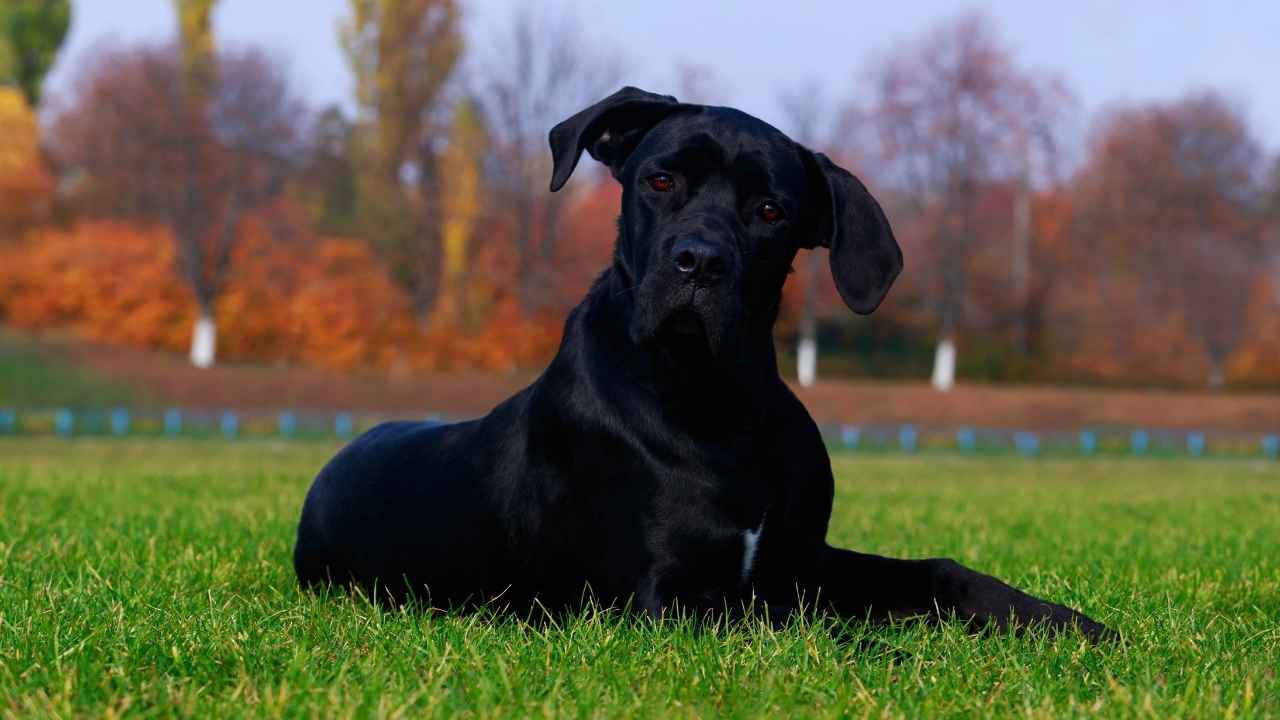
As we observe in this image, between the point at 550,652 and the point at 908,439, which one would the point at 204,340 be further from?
the point at 550,652

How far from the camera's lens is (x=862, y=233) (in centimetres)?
468

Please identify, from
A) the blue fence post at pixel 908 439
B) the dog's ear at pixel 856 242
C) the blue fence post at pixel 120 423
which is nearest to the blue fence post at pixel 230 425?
the blue fence post at pixel 120 423

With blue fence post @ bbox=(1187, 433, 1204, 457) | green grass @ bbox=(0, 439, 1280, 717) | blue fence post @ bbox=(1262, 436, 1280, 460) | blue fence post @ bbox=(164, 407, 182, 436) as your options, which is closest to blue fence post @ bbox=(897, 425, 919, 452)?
blue fence post @ bbox=(1187, 433, 1204, 457)

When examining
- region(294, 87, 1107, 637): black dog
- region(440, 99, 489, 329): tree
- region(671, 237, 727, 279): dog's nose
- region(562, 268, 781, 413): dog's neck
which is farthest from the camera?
region(440, 99, 489, 329): tree

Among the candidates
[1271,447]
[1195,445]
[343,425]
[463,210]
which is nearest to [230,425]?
[343,425]

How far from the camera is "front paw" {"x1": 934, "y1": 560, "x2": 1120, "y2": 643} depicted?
14.6 feet

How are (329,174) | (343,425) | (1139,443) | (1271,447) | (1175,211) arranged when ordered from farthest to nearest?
(1175,211) → (329,174) → (1139,443) → (1271,447) → (343,425)

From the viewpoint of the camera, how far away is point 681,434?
171 inches

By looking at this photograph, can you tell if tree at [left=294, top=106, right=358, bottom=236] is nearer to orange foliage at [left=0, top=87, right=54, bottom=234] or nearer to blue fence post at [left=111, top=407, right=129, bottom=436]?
orange foliage at [left=0, top=87, right=54, bottom=234]

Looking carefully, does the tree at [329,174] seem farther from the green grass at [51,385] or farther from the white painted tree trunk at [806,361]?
the white painted tree trunk at [806,361]

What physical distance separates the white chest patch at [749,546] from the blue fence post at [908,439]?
27407 mm

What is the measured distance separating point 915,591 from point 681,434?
1.13m

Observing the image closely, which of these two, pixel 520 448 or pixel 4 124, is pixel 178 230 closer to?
pixel 4 124

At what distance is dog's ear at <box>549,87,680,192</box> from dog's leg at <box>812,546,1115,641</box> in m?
1.66
